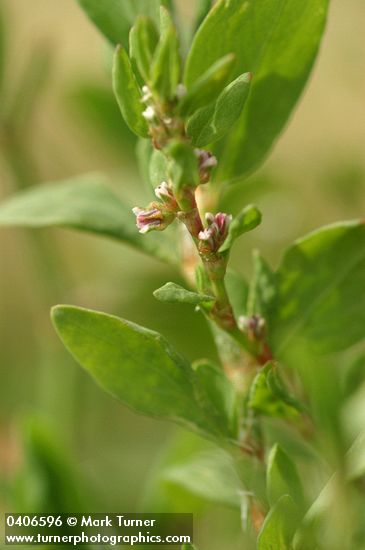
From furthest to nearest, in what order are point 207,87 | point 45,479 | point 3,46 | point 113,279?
point 113,279, point 3,46, point 45,479, point 207,87

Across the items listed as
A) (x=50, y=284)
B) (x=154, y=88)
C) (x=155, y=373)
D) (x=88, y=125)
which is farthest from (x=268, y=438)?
(x=88, y=125)

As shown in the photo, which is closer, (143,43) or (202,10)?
(143,43)

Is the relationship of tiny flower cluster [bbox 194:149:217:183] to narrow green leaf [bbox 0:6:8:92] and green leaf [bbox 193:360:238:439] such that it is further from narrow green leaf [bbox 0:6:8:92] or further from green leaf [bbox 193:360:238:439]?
narrow green leaf [bbox 0:6:8:92]

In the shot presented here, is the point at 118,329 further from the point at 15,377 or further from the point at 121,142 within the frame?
the point at 15,377

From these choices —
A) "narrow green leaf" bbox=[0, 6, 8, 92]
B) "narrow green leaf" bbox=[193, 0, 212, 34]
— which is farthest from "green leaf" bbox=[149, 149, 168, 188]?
"narrow green leaf" bbox=[0, 6, 8, 92]

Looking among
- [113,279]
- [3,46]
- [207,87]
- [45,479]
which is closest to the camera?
[207,87]

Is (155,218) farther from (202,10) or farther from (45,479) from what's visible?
(45,479)

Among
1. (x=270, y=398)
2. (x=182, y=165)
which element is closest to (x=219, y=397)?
(x=270, y=398)

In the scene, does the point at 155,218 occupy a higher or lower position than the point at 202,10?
lower
